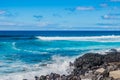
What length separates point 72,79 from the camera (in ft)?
78.7

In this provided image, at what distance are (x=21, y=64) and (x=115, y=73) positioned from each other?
1134cm

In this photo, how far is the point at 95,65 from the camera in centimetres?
2973

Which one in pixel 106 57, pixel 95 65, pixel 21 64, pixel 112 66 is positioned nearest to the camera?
pixel 112 66

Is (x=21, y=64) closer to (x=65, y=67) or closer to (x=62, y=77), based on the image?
(x=65, y=67)

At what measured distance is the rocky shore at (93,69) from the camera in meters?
24.4

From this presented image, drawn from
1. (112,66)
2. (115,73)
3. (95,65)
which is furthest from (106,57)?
(115,73)

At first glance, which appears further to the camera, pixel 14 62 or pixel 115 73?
pixel 14 62

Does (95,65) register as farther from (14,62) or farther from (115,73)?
(14,62)

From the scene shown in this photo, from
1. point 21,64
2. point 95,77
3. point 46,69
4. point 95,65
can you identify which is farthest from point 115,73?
point 21,64

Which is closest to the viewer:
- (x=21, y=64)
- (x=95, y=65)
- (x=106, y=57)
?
(x=95, y=65)

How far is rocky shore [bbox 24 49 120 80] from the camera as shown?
80.0 feet

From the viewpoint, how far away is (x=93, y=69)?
91.2 ft

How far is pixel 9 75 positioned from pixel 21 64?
6.54m

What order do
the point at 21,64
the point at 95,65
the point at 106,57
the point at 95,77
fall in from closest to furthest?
1. the point at 95,77
2. the point at 95,65
3. the point at 106,57
4. the point at 21,64
